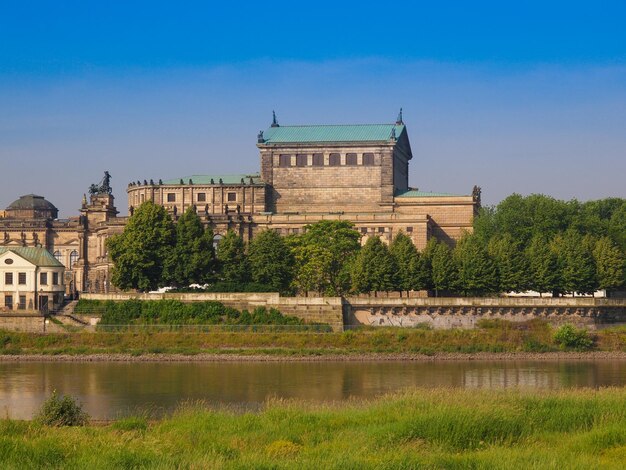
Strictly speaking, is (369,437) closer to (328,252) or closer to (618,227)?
(328,252)

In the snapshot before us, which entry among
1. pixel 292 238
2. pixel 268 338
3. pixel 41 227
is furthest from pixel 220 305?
pixel 41 227

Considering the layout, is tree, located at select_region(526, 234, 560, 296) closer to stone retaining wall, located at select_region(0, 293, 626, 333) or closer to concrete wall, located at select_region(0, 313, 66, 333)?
stone retaining wall, located at select_region(0, 293, 626, 333)

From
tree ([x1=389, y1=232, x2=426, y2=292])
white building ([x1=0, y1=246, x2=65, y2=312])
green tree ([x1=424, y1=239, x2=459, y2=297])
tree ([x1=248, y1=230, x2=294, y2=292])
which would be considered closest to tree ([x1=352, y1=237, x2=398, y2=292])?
tree ([x1=389, y1=232, x2=426, y2=292])

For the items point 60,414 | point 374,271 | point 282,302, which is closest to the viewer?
point 60,414

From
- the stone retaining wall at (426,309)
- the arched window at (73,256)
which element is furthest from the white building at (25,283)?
the arched window at (73,256)

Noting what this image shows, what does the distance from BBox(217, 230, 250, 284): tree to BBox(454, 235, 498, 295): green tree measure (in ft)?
53.6

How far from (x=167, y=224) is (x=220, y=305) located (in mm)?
10067

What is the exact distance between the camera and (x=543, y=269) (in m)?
89.9

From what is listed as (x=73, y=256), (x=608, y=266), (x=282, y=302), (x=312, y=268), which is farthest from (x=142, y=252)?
(x=608, y=266)

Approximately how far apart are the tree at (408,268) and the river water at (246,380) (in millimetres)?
14557

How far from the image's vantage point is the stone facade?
11260cm

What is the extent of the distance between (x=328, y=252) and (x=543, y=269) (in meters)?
16.8

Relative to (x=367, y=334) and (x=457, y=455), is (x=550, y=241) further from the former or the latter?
(x=457, y=455)

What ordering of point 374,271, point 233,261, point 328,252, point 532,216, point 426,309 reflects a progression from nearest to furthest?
point 426,309, point 374,271, point 233,261, point 328,252, point 532,216
